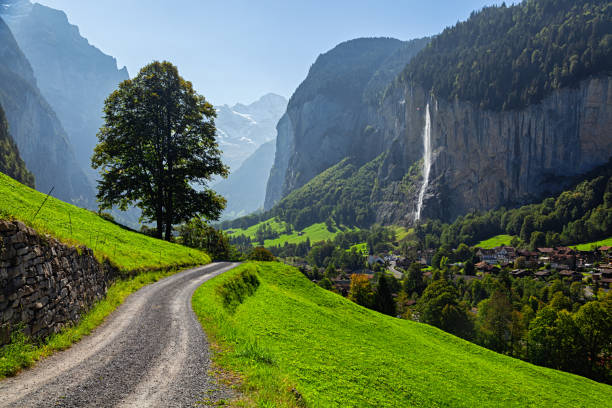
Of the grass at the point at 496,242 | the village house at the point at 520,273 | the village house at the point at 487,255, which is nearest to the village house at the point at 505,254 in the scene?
the village house at the point at 487,255

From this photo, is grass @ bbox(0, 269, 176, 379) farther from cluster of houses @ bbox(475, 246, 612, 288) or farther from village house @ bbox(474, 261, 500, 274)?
village house @ bbox(474, 261, 500, 274)

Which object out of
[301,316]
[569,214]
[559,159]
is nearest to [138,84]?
[301,316]

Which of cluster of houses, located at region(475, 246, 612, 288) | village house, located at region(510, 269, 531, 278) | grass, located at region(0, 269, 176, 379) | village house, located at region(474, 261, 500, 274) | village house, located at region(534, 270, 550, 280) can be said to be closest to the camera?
grass, located at region(0, 269, 176, 379)

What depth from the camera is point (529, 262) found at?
14725 centimetres

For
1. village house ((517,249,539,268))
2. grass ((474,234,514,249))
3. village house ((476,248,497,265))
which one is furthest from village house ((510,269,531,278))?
grass ((474,234,514,249))

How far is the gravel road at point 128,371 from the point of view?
6.95m

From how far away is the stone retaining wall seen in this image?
8.80m

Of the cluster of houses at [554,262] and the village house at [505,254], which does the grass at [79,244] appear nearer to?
the cluster of houses at [554,262]

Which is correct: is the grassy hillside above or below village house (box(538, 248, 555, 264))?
below

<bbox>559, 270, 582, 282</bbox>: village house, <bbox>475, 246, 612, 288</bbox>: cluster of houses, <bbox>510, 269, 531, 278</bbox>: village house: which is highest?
<bbox>475, 246, 612, 288</bbox>: cluster of houses

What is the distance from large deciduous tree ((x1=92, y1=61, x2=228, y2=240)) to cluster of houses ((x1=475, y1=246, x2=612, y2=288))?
13668cm

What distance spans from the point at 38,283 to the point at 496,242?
220 m

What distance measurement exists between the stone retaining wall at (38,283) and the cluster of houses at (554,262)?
14667cm

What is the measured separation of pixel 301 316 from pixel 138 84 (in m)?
32.5
